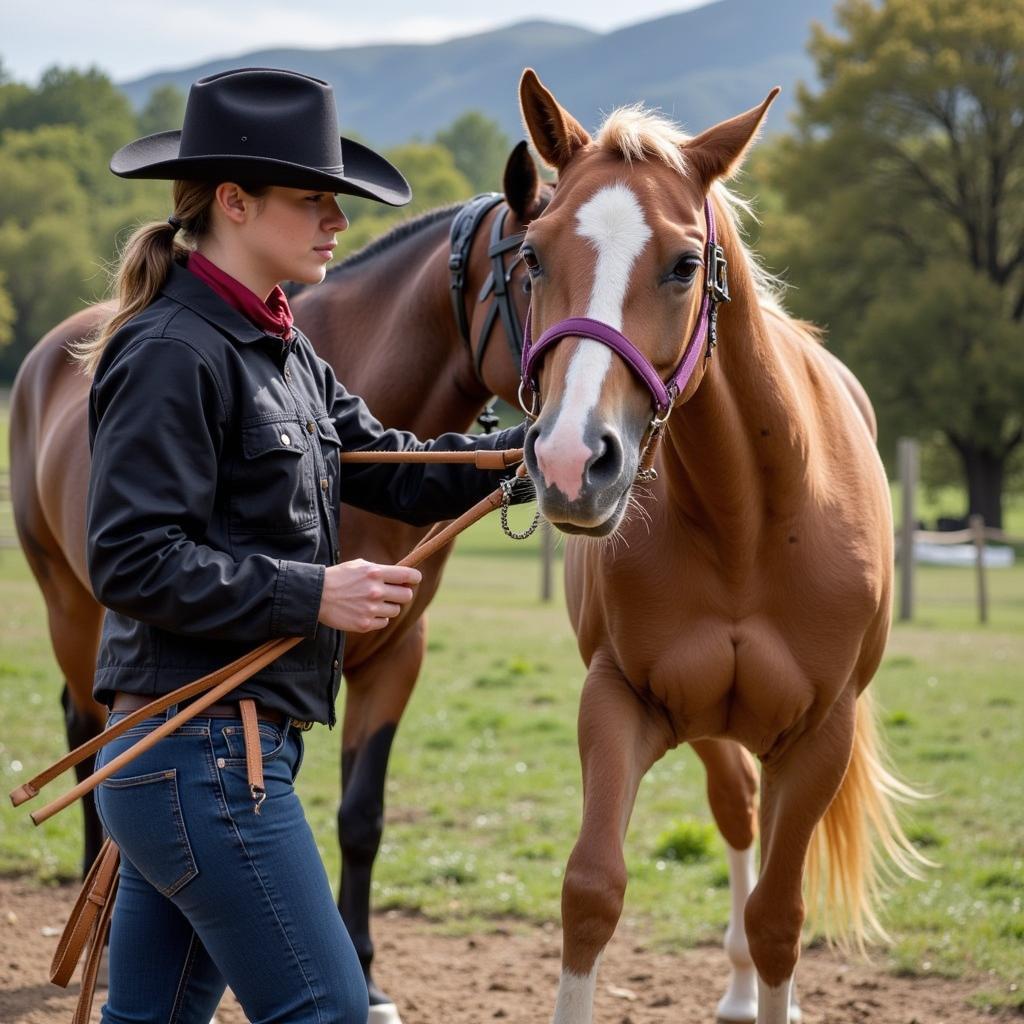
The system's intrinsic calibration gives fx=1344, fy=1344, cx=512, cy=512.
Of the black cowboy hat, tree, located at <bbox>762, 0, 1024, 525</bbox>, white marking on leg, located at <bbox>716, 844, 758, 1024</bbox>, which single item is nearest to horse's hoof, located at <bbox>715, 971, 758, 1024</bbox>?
white marking on leg, located at <bbox>716, 844, 758, 1024</bbox>

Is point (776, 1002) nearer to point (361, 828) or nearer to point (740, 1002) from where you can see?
point (740, 1002)

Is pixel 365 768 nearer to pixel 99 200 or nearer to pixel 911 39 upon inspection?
pixel 911 39

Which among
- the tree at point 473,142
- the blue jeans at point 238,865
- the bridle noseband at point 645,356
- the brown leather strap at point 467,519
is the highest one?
the tree at point 473,142

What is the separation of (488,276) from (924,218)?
31.8 metres

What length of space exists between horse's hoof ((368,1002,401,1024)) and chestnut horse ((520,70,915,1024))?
3.62ft

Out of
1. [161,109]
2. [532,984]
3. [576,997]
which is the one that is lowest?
[532,984]

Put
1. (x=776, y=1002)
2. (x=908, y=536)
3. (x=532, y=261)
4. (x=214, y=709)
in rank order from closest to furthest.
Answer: (x=214, y=709) < (x=532, y=261) < (x=776, y=1002) < (x=908, y=536)

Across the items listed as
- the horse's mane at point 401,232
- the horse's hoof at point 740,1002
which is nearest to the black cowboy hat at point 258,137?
the horse's mane at point 401,232

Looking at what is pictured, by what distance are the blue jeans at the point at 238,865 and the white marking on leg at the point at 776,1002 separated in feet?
4.55

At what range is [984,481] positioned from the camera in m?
32.9

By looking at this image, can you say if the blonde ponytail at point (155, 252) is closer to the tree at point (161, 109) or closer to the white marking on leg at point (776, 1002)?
the white marking on leg at point (776, 1002)

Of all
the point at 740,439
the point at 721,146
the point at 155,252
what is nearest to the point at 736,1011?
the point at 740,439

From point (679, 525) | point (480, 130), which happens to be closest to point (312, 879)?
point (679, 525)

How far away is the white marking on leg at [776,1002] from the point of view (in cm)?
343
